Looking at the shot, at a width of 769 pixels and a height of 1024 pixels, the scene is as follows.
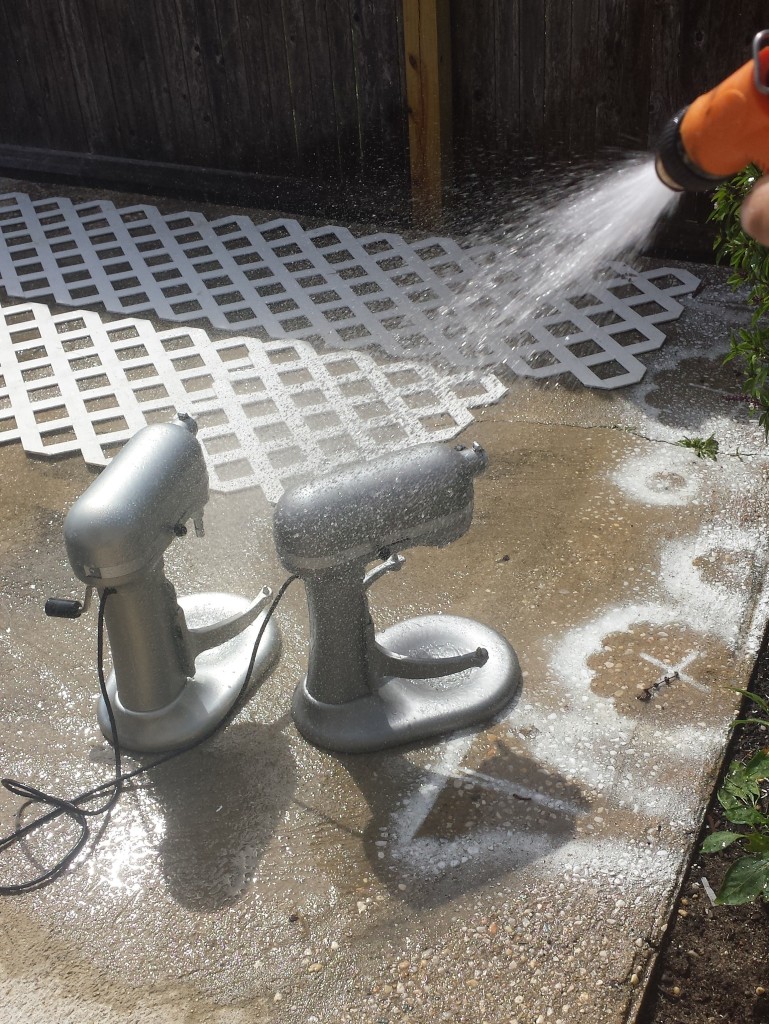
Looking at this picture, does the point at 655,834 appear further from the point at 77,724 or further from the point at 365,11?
the point at 365,11

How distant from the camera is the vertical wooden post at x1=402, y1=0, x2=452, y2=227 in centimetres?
552

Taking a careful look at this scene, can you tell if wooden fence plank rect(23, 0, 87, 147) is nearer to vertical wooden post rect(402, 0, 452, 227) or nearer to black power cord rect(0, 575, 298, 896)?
vertical wooden post rect(402, 0, 452, 227)

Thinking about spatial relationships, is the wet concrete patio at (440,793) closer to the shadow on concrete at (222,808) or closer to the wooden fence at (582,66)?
the shadow on concrete at (222,808)

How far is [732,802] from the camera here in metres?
2.52

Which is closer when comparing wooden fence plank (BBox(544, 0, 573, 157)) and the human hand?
the human hand

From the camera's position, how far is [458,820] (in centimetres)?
275

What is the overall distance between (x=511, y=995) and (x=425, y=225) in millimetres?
4444

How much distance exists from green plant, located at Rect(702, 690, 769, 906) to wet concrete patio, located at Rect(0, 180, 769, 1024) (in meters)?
0.19

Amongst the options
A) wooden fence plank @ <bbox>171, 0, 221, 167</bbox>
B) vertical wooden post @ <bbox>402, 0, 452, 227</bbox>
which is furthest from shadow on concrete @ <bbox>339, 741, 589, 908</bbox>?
wooden fence plank @ <bbox>171, 0, 221, 167</bbox>

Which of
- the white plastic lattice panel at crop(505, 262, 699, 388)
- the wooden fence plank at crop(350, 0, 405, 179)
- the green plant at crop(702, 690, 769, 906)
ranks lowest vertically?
the white plastic lattice panel at crop(505, 262, 699, 388)

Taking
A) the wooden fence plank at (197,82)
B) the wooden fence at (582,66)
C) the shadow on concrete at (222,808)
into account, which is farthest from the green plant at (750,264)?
the wooden fence plank at (197,82)

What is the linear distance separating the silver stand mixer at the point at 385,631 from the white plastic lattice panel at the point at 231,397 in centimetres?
116

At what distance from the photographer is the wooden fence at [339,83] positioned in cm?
530

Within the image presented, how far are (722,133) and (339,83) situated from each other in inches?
181
